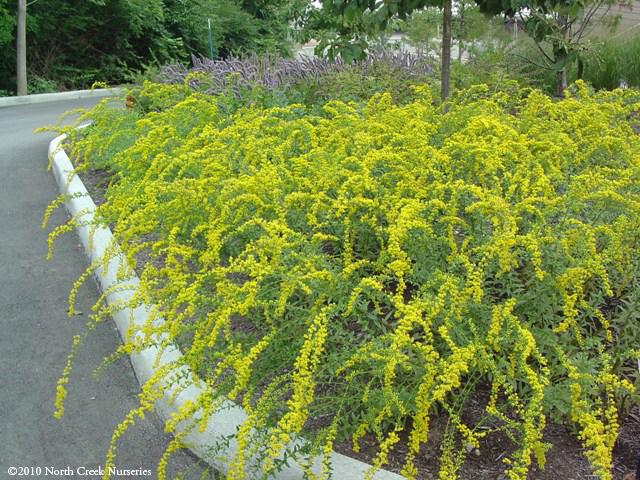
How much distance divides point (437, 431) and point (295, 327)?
755 mm

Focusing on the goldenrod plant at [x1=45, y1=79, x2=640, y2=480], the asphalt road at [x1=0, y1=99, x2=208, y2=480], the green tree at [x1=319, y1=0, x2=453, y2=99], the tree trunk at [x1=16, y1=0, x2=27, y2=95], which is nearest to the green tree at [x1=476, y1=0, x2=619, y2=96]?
the green tree at [x1=319, y1=0, x2=453, y2=99]

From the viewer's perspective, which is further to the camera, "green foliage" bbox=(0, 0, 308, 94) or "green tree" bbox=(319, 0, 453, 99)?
"green foliage" bbox=(0, 0, 308, 94)

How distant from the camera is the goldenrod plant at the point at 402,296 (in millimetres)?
2516

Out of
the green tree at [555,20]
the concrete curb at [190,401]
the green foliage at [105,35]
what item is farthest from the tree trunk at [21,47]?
Result: the concrete curb at [190,401]

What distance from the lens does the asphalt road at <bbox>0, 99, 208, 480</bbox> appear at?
9.87 ft

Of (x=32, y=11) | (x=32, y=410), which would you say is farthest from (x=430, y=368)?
(x=32, y=11)

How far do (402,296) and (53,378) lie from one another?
198cm

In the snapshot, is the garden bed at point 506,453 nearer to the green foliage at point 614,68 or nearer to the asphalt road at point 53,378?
the asphalt road at point 53,378

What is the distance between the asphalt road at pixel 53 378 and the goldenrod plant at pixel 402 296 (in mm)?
229

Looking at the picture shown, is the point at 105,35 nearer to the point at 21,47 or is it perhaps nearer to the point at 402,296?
the point at 21,47

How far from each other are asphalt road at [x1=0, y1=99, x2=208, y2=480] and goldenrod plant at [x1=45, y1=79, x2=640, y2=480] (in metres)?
0.23

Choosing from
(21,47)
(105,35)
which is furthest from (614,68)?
(105,35)

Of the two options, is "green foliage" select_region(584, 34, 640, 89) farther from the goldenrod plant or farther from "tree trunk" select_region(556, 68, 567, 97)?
the goldenrod plant

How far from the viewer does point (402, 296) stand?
2934 millimetres
